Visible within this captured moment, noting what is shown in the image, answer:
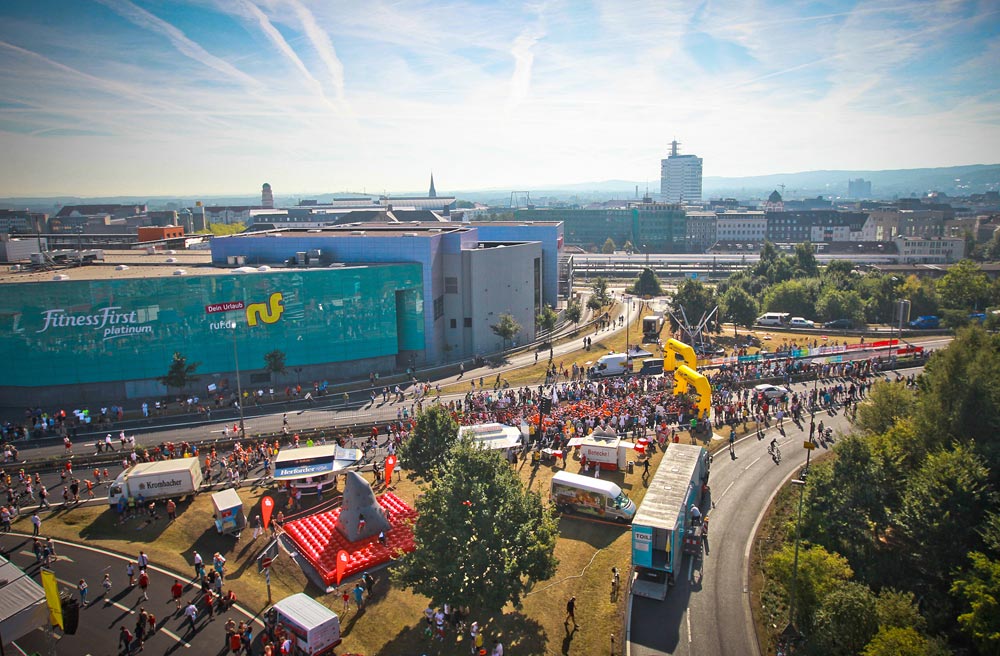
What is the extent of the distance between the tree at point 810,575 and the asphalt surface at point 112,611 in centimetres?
2018

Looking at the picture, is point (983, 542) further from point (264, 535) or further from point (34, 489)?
point (34, 489)

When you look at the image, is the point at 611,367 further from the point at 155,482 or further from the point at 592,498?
the point at 155,482

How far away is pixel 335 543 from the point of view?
2992 centimetres

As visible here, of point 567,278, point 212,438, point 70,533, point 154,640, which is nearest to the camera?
point 154,640

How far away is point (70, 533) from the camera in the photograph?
99.2 ft

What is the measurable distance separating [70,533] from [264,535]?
8.82m

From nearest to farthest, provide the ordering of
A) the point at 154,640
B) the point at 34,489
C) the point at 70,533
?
the point at 154,640, the point at 70,533, the point at 34,489

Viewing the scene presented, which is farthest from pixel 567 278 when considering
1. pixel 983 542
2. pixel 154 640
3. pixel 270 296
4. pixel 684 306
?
pixel 154 640

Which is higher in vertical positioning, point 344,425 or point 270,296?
point 270,296

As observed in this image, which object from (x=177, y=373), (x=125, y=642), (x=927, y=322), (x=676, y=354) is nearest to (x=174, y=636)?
(x=125, y=642)

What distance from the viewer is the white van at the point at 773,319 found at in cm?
8281

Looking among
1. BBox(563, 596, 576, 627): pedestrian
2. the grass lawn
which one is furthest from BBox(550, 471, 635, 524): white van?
BBox(563, 596, 576, 627): pedestrian

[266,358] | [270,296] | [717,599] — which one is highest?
[270,296]

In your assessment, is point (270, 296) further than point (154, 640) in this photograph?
Yes
